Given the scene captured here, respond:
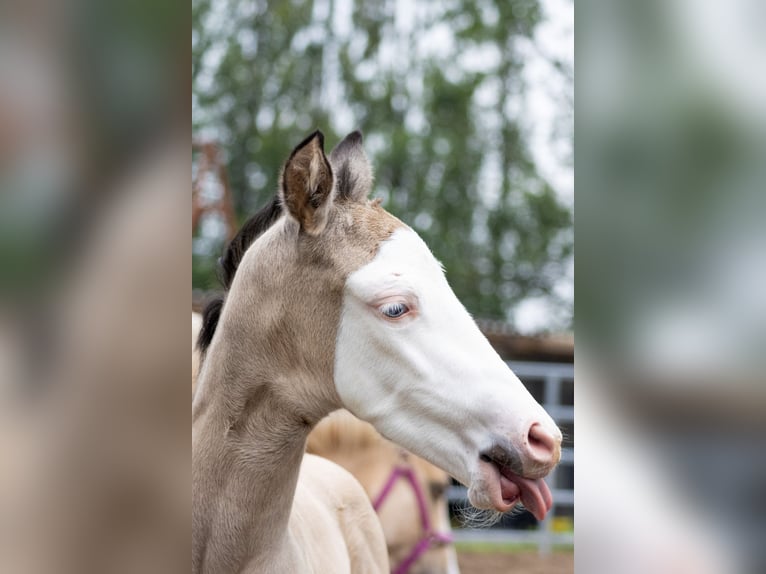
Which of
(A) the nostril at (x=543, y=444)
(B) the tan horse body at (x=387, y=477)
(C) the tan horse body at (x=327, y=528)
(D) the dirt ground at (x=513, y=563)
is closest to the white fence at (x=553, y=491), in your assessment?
(D) the dirt ground at (x=513, y=563)

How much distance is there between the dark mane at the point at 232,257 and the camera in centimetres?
196

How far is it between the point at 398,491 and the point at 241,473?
251cm

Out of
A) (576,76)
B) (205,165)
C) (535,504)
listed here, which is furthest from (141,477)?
(205,165)

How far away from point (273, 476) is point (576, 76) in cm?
116

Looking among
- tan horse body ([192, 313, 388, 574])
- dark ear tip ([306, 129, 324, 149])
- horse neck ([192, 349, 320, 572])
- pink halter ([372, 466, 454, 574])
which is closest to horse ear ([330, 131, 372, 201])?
dark ear tip ([306, 129, 324, 149])

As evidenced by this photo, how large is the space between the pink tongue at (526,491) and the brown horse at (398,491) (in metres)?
2.26

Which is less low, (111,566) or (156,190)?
(156,190)

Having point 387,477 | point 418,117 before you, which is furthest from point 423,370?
point 418,117

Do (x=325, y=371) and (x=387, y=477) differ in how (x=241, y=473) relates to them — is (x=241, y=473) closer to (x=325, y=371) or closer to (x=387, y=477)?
(x=325, y=371)

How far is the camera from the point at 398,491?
4.07 m

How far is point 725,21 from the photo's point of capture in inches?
27.8

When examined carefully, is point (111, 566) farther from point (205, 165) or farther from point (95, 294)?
point (205, 165)

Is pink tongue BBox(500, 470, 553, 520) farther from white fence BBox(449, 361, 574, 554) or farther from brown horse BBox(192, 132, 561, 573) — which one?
white fence BBox(449, 361, 574, 554)

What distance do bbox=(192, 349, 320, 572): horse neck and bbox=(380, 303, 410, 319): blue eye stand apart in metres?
0.27
